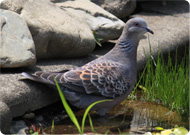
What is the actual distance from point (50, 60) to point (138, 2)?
3600 millimetres

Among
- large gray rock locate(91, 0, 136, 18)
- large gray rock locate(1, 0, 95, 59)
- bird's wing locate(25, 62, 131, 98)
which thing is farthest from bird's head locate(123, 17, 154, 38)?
large gray rock locate(91, 0, 136, 18)

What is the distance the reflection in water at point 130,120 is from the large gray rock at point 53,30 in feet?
3.41

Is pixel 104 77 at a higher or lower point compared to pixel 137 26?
lower

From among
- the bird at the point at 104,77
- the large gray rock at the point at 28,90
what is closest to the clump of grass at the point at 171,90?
the large gray rock at the point at 28,90

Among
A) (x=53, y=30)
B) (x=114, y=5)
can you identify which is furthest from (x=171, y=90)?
(x=114, y=5)

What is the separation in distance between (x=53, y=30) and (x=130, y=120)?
1.66 metres

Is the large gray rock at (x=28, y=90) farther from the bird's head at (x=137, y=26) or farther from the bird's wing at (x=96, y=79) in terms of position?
the bird's head at (x=137, y=26)

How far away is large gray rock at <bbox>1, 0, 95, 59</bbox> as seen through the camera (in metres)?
4.69

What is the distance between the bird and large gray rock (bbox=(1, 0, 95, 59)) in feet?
2.56

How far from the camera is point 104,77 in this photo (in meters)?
4.09

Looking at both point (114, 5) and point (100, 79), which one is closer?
point (100, 79)

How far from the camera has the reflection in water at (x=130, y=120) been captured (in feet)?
12.8

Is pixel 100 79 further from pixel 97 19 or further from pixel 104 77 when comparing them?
pixel 97 19

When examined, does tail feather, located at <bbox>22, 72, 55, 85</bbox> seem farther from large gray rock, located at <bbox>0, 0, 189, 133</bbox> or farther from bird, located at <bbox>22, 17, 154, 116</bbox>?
large gray rock, located at <bbox>0, 0, 189, 133</bbox>
